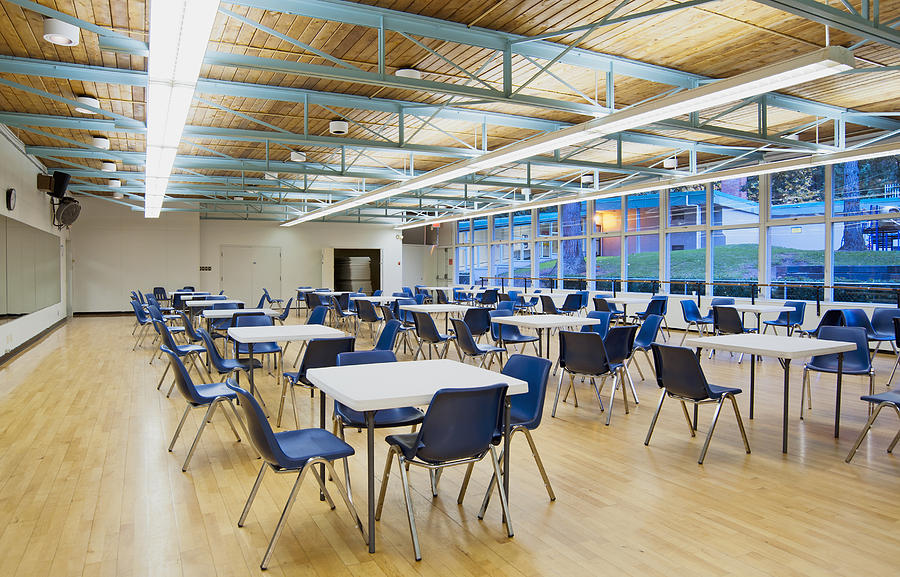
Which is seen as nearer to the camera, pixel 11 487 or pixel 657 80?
pixel 11 487

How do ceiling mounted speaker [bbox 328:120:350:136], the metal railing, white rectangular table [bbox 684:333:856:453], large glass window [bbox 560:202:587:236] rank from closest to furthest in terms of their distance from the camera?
white rectangular table [bbox 684:333:856:453] < ceiling mounted speaker [bbox 328:120:350:136] < the metal railing < large glass window [bbox 560:202:587:236]

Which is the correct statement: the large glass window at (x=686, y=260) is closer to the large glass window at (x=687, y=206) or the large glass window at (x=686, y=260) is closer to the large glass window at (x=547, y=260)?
the large glass window at (x=687, y=206)

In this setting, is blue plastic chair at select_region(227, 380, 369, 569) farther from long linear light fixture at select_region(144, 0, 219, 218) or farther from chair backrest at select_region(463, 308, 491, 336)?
chair backrest at select_region(463, 308, 491, 336)

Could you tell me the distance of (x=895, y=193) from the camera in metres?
9.86

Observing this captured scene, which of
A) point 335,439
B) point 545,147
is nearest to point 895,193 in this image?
point 545,147

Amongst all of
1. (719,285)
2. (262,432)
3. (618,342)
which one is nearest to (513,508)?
(262,432)

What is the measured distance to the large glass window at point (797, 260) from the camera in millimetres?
10945

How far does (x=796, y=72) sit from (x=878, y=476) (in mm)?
2841

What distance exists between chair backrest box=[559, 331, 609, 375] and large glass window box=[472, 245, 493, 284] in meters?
14.9

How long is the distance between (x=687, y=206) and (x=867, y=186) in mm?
3765

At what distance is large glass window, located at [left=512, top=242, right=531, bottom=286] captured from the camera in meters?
18.5

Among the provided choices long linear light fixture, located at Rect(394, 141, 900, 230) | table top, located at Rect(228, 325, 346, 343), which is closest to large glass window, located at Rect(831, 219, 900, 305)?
long linear light fixture, located at Rect(394, 141, 900, 230)

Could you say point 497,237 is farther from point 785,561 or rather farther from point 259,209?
point 785,561

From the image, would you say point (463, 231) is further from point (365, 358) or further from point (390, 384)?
point (390, 384)
